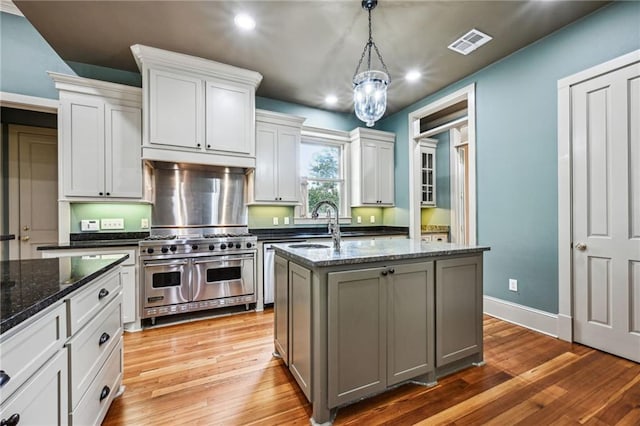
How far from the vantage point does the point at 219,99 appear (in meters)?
3.29

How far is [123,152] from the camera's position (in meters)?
3.11

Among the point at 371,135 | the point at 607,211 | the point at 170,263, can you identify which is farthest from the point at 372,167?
the point at 170,263

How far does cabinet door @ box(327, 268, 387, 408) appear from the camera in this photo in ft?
5.24

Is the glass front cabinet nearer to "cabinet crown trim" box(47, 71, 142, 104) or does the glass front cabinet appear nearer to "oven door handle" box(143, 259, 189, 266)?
"oven door handle" box(143, 259, 189, 266)

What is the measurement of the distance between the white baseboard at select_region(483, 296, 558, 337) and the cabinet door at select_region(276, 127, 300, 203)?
280 cm

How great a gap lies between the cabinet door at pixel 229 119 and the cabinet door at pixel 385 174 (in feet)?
7.54

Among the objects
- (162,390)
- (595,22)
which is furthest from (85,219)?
(595,22)

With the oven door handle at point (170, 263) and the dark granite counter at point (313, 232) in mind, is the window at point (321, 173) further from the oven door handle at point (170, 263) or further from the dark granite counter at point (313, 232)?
the oven door handle at point (170, 263)

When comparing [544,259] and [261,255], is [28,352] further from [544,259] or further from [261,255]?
[544,259]

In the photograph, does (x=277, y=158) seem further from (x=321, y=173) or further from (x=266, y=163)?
(x=321, y=173)

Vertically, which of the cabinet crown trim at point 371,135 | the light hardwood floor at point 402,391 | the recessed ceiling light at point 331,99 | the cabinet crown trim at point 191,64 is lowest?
the light hardwood floor at point 402,391

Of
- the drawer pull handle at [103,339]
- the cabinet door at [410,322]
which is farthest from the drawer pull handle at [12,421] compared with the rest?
the cabinet door at [410,322]

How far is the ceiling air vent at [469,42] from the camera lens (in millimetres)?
2740

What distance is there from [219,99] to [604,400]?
421 centimetres
